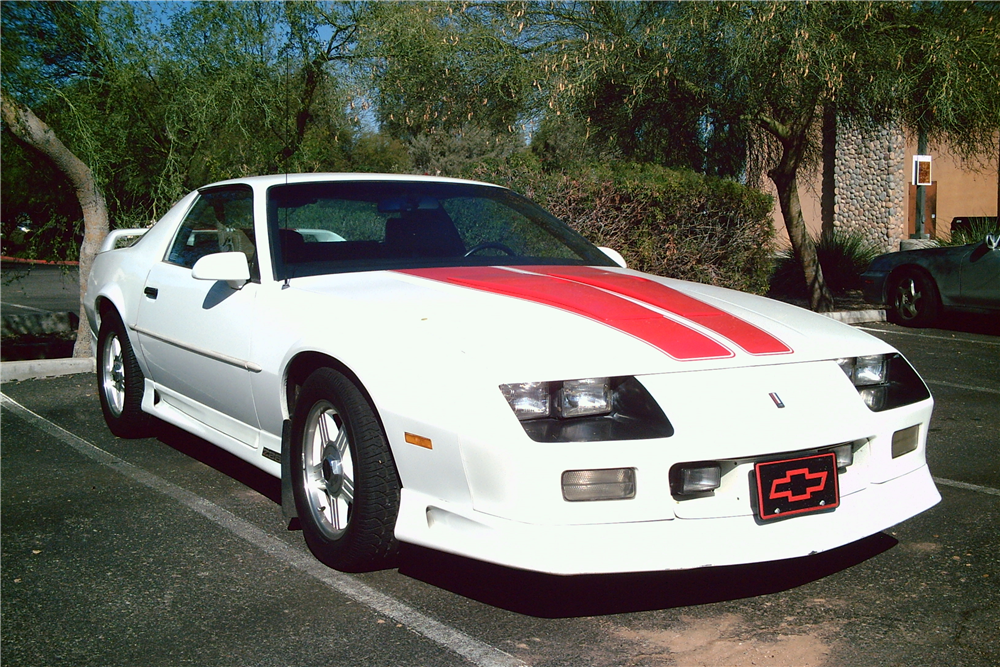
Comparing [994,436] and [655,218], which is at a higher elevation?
[655,218]

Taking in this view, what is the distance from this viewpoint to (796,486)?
2871mm

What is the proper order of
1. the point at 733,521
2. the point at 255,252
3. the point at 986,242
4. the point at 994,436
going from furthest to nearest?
the point at 986,242 < the point at 994,436 < the point at 255,252 < the point at 733,521

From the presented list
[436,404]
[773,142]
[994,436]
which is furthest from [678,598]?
[773,142]

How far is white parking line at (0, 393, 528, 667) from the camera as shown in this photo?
279 centimetres

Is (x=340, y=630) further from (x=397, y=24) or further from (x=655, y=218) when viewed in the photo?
(x=397, y=24)

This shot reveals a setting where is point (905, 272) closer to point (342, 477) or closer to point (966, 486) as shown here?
point (966, 486)

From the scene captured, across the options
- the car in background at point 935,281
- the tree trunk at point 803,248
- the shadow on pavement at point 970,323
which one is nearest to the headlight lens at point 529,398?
the car in background at point 935,281

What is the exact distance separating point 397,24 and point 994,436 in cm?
747

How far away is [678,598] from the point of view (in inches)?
125

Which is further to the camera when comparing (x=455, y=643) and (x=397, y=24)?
(x=397, y=24)

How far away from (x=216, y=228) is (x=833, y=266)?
1179 centimetres

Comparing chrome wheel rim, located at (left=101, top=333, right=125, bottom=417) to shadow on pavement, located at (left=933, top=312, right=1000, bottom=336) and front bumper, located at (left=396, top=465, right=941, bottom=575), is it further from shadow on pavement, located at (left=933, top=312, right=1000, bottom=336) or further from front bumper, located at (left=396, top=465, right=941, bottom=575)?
shadow on pavement, located at (left=933, top=312, right=1000, bottom=336)

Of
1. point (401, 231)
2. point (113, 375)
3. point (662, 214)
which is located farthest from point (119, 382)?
point (662, 214)

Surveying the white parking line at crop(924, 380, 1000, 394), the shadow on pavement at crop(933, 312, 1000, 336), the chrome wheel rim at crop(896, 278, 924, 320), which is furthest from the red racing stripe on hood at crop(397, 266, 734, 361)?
the chrome wheel rim at crop(896, 278, 924, 320)
